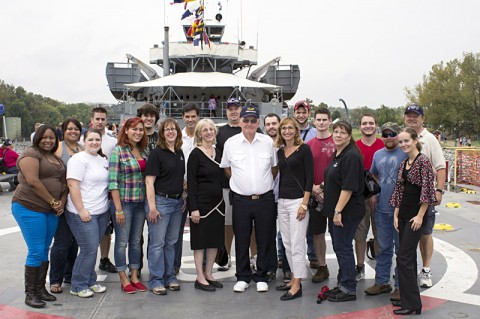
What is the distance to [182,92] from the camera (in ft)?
82.1

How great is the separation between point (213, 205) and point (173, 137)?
0.89 m

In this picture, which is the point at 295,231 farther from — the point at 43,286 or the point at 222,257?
the point at 43,286

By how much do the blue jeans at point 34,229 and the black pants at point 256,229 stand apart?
198 centimetres

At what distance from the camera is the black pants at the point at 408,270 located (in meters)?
4.35

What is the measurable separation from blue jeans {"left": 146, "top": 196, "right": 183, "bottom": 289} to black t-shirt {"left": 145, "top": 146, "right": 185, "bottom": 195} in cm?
12

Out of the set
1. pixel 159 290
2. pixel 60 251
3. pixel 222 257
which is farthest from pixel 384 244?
pixel 60 251

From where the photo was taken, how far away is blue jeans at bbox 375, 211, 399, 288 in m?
4.89

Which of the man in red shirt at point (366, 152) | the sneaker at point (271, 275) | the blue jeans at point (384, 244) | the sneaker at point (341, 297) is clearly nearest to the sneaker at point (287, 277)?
the sneaker at point (271, 275)

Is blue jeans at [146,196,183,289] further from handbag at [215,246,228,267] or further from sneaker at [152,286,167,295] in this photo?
handbag at [215,246,228,267]

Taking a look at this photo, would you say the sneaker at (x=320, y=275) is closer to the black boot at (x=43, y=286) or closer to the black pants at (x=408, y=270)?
the black pants at (x=408, y=270)

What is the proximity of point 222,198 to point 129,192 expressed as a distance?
1055 millimetres

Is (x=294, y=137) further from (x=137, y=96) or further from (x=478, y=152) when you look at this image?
(x=137, y=96)

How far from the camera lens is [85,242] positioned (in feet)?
15.5

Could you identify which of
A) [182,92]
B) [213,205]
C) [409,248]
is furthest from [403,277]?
[182,92]
